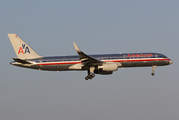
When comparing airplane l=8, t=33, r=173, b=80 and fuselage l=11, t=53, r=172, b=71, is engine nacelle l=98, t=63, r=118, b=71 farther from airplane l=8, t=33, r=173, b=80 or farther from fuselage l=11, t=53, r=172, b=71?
fuselage l=11, t=53, r=172, b=71

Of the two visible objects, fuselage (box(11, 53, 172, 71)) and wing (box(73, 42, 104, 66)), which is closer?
wing (box(73, 42, 104, 66))

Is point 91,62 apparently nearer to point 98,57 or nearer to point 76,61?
point 98,57

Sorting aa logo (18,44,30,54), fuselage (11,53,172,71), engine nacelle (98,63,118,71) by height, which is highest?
aa logo (18,44,30,54)

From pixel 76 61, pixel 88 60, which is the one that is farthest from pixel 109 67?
pixel 76 61

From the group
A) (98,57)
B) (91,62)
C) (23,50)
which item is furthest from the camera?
(23,50)

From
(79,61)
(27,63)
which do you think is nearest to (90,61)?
(79,61)

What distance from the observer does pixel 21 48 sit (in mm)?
63469

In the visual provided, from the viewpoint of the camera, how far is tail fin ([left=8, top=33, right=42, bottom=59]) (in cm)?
6278

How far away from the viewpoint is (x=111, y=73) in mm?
64438

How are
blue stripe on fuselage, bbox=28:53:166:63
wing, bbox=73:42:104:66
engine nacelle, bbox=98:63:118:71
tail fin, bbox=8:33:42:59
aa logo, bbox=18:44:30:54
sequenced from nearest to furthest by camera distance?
wing, bbox=73:42:104:66 → engine nacelle, bbox=98:63:118:71 → blue stripe on fuselage, bbox=28:53:166:63 → tail fin, bbox=8:33:42:59 → aa logo, bbox=18:44:30:54

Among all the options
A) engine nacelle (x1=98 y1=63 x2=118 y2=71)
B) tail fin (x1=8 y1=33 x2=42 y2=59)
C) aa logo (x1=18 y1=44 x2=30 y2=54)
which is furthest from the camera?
aa logo (x1=18 y1=44 x2=30 y2=54)

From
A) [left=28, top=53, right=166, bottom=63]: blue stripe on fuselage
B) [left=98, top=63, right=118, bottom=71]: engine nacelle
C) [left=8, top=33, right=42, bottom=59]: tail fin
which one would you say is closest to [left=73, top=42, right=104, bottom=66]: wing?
[left=98, top=63, right=118, bottom=71]: engine nacelle

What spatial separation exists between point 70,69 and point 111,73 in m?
9.54

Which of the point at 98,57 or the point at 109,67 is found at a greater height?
the point at 98,57
